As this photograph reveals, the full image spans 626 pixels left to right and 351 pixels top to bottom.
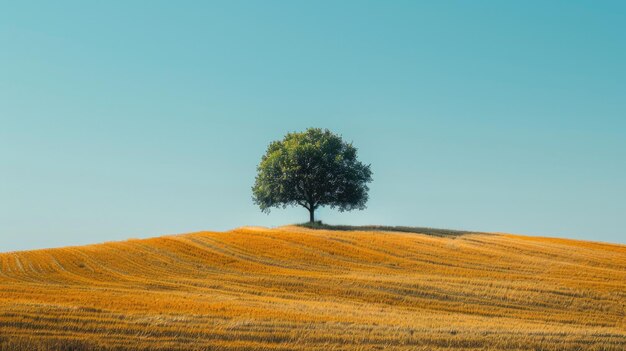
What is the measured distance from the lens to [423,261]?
1785 inches

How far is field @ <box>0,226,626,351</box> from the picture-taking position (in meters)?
25.0

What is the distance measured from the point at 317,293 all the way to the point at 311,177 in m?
28.6

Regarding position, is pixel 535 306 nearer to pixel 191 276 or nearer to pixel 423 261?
pixel 423 261

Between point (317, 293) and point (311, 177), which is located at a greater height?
point (311, 177)

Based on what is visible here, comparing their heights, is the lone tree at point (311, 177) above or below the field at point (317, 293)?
above

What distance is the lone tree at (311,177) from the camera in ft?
214

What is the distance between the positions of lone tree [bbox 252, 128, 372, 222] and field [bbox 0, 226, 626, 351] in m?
7.96

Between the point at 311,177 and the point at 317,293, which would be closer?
the point at 317,293

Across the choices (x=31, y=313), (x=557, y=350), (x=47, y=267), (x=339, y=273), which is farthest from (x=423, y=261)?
(x=31, y=313)

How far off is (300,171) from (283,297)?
30088mm

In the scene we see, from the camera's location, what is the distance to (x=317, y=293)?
37.1m

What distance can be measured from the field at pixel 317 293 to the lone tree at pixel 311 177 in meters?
7.96

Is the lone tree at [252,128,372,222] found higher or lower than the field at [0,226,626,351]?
higher

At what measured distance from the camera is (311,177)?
2564 inches
